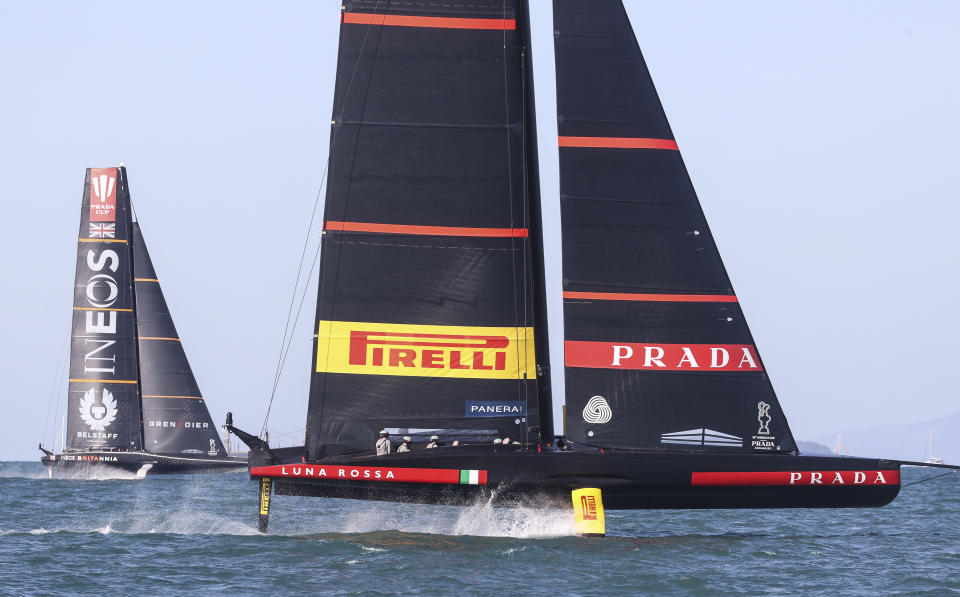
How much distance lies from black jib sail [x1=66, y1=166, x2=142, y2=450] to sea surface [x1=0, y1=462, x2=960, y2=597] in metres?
20.2

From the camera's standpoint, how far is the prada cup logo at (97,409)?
156ft

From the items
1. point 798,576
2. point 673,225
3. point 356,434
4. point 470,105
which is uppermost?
point 470,105

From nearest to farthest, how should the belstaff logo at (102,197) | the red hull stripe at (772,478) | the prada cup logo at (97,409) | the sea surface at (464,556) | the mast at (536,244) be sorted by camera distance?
the sea surface at (464,556), the red hull stripe at (772,478), the mast at (536,244), the belstaff logo at (102,197), the prada cup logo at (97,409)

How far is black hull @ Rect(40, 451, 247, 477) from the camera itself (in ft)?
159

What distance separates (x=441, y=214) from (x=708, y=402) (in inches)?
198

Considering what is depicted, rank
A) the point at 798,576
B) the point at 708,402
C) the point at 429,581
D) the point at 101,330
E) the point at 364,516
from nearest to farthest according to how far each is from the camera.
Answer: the point at 429,581, the point at 798,576, the point at 708,402, the point at 364,516, the point at 101,330

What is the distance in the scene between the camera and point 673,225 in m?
19.1

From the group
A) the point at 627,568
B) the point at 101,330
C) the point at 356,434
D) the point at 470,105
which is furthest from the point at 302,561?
the point at 101,330

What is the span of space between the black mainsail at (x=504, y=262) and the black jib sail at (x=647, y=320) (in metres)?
0.03

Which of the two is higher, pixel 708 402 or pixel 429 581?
pixel 708 402

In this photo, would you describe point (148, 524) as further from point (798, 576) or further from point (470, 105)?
point (798, 576)

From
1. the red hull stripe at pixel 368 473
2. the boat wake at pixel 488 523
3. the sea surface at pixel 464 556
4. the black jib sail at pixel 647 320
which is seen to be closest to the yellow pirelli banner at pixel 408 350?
the black jib sail at pixel 647 320

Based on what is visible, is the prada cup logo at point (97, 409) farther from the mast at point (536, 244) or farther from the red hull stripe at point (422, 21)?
the mast at point (536, 244)

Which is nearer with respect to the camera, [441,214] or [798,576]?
[798,576]
